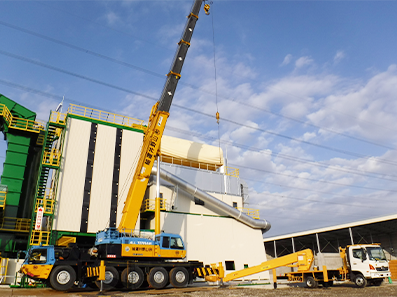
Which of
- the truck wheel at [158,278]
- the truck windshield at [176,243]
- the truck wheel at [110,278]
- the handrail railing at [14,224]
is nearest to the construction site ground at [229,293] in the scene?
the truck wheel at [110,278]

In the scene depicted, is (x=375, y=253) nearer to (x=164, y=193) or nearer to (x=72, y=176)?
(x=164, y=193)

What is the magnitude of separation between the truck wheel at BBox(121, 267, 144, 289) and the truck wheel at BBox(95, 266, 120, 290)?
0.45 meters

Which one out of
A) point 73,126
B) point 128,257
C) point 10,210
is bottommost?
point 128,257

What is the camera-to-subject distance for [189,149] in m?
37.8

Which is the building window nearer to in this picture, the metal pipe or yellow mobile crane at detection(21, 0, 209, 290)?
the metal pipe

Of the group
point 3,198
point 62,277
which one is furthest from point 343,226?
point 3,198

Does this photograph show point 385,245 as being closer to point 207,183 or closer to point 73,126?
point 207,183

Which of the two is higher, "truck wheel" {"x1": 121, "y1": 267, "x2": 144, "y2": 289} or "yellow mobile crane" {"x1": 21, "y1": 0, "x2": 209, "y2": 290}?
"yellow mobile crane" {"x1": 21, "y1": 0, "x2": 209, "y2": 290}

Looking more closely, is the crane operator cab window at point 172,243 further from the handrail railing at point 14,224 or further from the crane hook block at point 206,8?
the crane hook block at point 206,8

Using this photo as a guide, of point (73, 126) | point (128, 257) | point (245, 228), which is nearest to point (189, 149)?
point (245, 228)

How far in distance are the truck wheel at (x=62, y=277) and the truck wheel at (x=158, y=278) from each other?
4685mm

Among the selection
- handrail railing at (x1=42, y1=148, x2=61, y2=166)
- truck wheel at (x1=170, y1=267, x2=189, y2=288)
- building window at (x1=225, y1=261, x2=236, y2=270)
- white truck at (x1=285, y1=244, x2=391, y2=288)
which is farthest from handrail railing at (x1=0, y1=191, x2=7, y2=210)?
white truck at (x1=285, y1=244, x2=391, y2=288)

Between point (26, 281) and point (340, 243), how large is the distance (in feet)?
141

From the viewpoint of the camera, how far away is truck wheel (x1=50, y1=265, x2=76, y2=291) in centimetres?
1797
